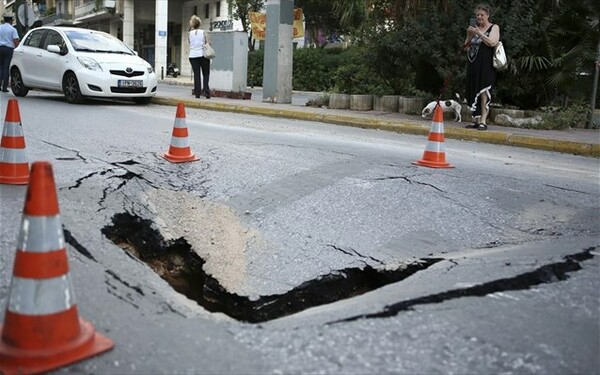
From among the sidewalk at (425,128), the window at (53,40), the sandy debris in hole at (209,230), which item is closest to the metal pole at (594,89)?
the sidewalk at (425,128)

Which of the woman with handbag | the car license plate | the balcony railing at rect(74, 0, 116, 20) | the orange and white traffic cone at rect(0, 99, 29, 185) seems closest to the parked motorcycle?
the balcony railing at rect(74, 0, 116, 20)

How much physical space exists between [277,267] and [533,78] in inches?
359

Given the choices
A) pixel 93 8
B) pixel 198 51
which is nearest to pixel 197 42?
pixel 198 51

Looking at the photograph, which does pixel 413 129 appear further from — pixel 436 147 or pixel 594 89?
pixel 436 147

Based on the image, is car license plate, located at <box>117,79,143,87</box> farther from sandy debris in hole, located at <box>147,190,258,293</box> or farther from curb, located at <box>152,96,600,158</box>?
sandy debris in hole, located at <box>147,190,258,293</box>

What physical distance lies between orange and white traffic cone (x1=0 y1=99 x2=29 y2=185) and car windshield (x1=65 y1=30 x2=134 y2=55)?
27.4ft

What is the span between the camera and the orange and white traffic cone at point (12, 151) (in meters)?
4.83

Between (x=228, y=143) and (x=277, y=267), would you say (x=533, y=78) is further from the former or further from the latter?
(x=277, y=267)

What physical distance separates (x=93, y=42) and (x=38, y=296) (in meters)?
11.8

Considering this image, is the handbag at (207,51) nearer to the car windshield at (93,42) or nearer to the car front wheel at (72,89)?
the car windshield at (93,42)

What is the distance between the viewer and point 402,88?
13086mm

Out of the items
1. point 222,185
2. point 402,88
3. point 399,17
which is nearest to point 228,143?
point 222,185

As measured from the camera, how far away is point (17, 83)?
14094 mm

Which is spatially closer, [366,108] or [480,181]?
[480,181]
